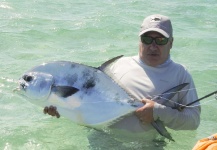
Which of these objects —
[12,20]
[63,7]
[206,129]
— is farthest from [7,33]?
[206,129]

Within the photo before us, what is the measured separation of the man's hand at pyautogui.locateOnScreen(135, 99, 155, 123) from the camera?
4035mm

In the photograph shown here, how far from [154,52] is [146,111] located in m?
0.66

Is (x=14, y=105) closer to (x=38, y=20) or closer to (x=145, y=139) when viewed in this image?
(x=145, y=139)

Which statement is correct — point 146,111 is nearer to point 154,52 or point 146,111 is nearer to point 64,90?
point 154,52

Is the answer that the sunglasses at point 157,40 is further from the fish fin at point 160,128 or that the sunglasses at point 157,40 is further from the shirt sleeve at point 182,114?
the fish fin at point 160,128

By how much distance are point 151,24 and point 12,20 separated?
699cm

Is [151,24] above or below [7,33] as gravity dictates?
above

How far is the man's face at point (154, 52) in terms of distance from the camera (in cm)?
434

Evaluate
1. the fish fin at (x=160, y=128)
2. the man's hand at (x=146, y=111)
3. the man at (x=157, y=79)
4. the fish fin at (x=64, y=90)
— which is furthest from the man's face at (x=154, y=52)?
the fish fin at (x=64, y=90)

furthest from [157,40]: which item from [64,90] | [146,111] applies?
[64,90]

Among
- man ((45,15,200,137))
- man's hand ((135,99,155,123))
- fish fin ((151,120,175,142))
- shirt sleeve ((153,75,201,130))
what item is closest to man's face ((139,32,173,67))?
man ((45,15,200,137))

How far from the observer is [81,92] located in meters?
3.95

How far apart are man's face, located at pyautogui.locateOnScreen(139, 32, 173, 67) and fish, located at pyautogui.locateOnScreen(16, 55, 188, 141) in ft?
1.35

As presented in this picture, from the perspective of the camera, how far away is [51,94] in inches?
153
